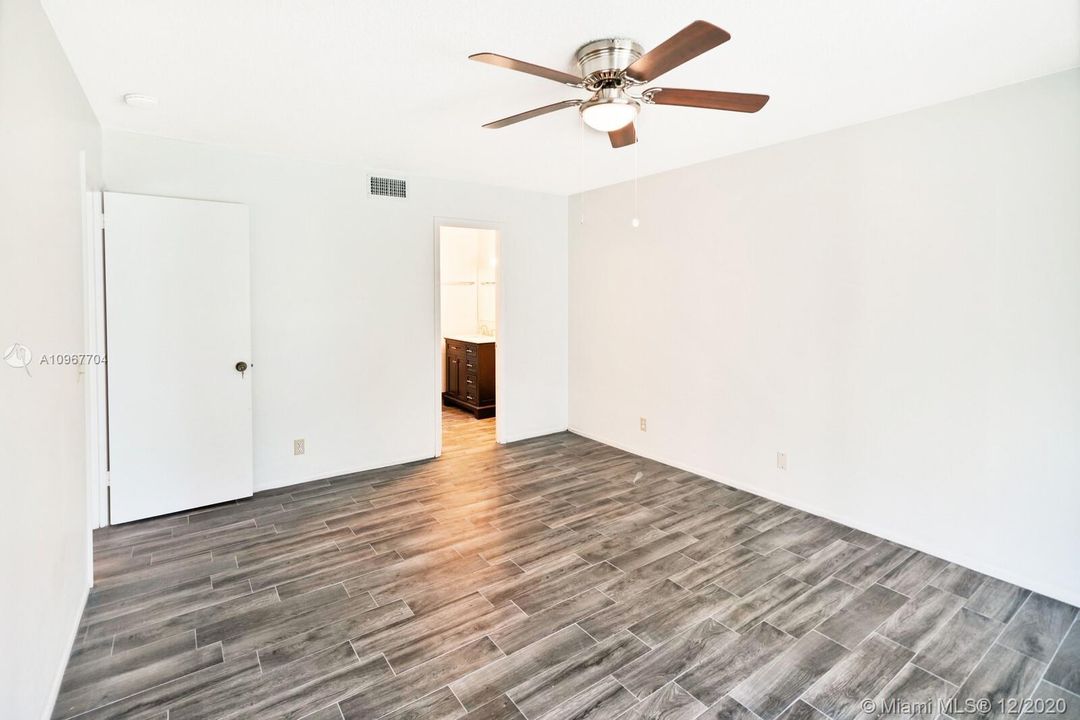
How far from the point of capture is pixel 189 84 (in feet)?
8.71

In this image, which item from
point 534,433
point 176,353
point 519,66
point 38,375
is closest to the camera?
point 38,375

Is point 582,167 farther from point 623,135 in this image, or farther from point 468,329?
point 468,329

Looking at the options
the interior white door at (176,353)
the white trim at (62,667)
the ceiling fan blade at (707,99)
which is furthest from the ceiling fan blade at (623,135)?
the white trim at (62,667)

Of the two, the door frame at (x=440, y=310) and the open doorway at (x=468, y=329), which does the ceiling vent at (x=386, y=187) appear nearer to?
the door frame at (x=440, y=310)

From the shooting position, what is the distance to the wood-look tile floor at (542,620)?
6.43 feet

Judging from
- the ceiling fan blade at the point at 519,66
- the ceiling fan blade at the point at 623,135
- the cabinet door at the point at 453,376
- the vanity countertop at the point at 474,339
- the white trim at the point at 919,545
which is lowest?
the white trim at the point at 919,545

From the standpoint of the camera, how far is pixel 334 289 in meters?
4.20

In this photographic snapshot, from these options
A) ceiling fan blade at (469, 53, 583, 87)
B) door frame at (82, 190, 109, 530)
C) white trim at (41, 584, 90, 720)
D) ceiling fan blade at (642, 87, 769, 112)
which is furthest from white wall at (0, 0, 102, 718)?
ceiling fan blade at (642, 87, 769, 112)

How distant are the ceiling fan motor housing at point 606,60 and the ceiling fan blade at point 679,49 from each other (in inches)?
4.5

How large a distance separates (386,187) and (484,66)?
2.18 m

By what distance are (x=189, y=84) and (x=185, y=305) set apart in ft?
4.76

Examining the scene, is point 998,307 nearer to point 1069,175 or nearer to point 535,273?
point 1069,175

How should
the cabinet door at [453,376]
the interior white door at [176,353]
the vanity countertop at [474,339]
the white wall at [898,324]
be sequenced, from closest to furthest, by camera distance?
the white wall at [898,324] → the interior white door at [176,353] → the vanity countertop at [474,339] → the cabinet door at [453,376]

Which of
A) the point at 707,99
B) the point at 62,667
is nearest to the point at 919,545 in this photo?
the point at 707,99
